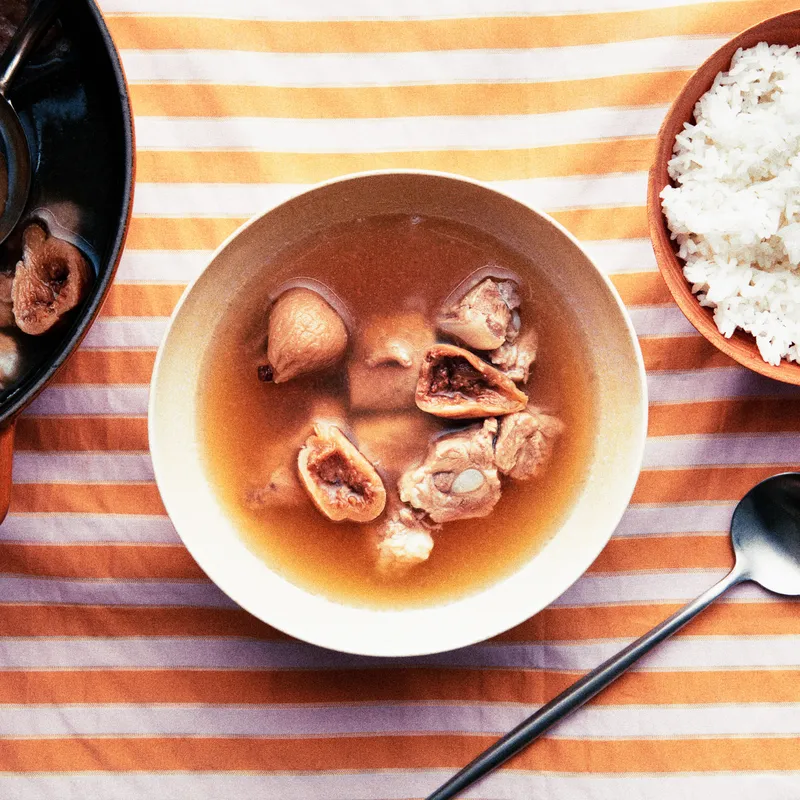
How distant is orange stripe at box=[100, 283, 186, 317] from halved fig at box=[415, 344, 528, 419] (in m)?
0.51

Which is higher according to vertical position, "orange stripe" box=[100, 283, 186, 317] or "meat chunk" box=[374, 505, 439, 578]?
"orange stripe" box=[100, 283, 186, 317]

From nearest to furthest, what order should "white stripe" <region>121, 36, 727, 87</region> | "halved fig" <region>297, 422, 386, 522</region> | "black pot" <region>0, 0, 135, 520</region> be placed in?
"black pot" <region>0, 0, 135, 520</region> < "halved fig" <region>297, 422, 386, 522</region> < "white stripe" <region>121, 36, 727, 87</region>

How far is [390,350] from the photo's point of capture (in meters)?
1.47

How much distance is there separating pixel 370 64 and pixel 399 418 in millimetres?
680

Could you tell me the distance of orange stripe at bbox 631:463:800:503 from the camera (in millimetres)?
1583

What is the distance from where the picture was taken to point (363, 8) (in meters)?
1.54

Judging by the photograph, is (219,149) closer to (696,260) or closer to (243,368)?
(243,368)

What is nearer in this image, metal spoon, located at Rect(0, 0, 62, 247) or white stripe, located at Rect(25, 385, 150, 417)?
metal spoon, located at Rect(0, 0, 62, 247)

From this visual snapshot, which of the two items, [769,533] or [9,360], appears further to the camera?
[769,533]

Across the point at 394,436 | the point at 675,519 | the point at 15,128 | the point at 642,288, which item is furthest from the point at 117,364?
the point at 675,519

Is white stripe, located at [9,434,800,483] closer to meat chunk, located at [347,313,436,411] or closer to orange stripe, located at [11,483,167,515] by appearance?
orange stripe, located at [11,483,167,515]

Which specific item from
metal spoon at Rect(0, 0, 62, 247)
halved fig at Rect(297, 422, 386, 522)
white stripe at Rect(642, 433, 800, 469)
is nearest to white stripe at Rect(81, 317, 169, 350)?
metal spoon at Rect(0, 0, 62, 247)

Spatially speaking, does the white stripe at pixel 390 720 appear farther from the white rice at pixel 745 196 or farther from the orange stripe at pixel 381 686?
the white rice at pixel 745 196

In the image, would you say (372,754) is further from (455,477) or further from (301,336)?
(301,336)
